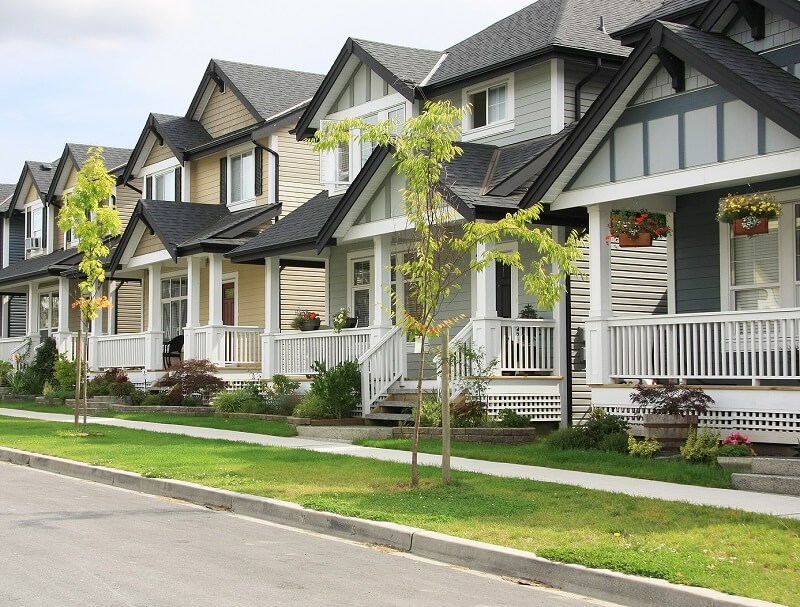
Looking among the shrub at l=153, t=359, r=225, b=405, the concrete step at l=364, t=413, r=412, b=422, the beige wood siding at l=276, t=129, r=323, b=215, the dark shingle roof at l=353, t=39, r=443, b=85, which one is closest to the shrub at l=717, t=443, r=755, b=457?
the concrete step at l=364, t=413, r=412, b=422

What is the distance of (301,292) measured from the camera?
101 feet

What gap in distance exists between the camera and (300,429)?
20859 mm

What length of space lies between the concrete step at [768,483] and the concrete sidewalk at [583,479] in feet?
0.54

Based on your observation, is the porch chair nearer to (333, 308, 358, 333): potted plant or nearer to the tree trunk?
(333, 308, 358, 333): potted plant

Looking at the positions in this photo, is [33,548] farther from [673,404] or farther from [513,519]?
[673,404]

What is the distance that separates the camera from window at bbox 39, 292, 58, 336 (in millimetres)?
43500

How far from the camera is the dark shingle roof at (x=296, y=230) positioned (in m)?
25.0

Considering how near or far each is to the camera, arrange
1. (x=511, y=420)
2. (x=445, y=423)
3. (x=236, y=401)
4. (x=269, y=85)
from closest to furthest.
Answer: (x=445, y=423), (x=511, y=420), (x=236, y=401), (x=269, y=85)

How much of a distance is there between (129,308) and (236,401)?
14545 millimetres

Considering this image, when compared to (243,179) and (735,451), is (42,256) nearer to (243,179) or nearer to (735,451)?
(243,179)

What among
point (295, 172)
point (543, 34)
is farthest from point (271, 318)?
point (543, 34)

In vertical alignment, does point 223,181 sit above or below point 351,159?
above

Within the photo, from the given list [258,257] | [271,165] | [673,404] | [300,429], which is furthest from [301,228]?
[673,404]

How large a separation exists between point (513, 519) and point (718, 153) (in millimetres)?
7556
